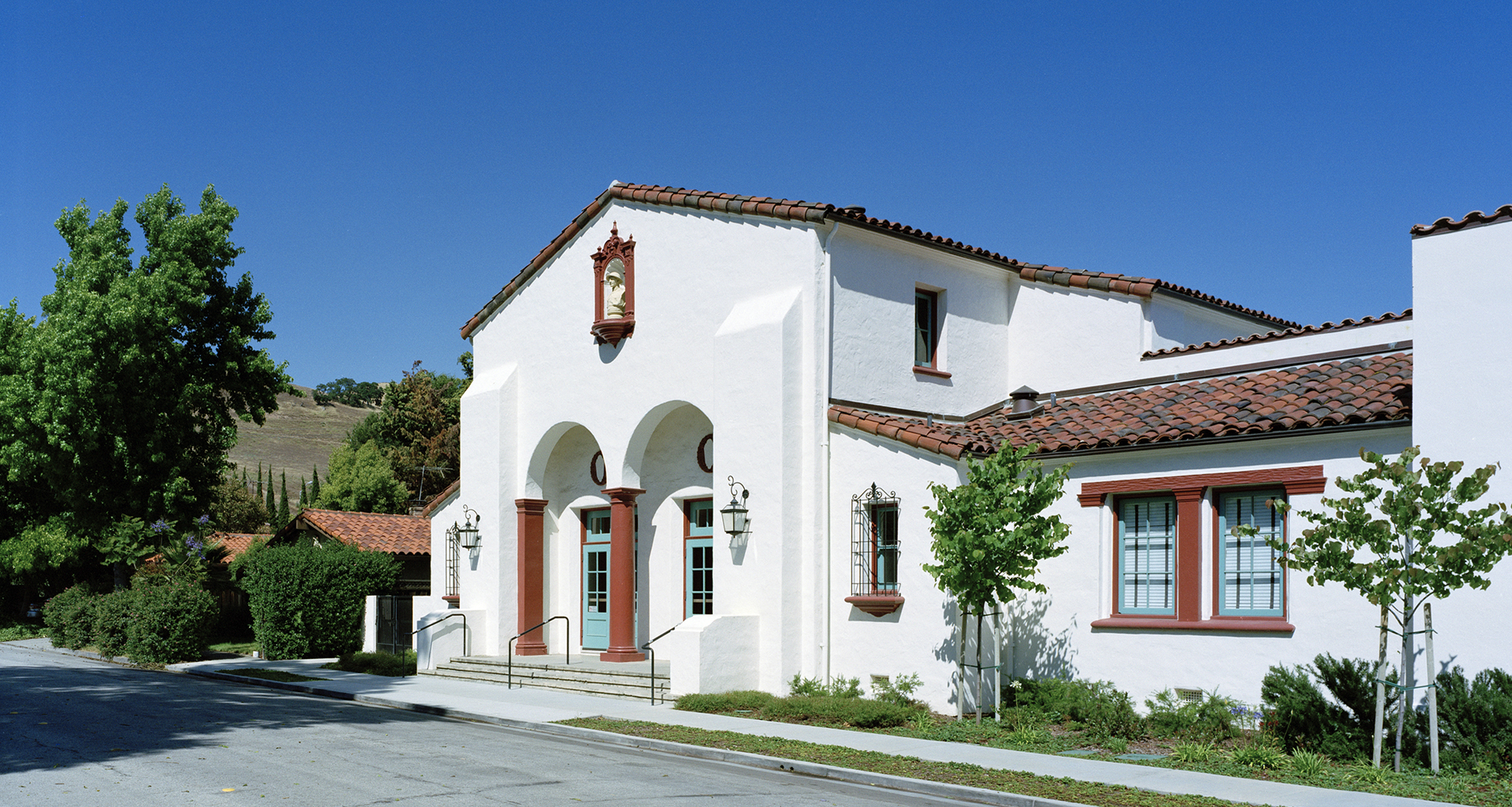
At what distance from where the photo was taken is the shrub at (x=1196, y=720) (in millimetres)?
13305

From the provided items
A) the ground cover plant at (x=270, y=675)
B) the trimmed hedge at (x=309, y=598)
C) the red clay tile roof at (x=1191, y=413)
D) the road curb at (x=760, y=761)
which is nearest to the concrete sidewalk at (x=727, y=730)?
the road curb at (x=760, y=761)

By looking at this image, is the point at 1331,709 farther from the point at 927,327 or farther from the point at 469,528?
the point at 469,528

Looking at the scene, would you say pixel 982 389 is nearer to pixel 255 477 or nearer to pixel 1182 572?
pixel 1182 572

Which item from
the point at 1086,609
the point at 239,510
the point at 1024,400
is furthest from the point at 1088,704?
the point at 239,510

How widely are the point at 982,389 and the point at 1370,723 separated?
9.58 metres

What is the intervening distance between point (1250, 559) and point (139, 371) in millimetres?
27981

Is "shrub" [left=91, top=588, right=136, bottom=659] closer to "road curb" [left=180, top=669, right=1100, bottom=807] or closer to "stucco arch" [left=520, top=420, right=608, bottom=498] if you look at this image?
"stucco arch" [left=520, top=420, right=608, bottom=498]

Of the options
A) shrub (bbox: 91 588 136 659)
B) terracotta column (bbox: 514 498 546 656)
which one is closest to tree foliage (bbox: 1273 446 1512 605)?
terracotta column (bbox: 514 498 546 656)

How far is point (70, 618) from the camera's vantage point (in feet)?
102

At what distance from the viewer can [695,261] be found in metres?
19.5

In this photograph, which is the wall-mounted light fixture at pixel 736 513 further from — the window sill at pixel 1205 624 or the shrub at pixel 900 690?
the window sill at pixel 1205 624

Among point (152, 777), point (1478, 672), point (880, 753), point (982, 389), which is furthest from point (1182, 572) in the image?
point (152, 777)

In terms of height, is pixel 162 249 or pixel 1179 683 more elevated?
pixel 162 249

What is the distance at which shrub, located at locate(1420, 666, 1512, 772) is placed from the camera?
419 inches
